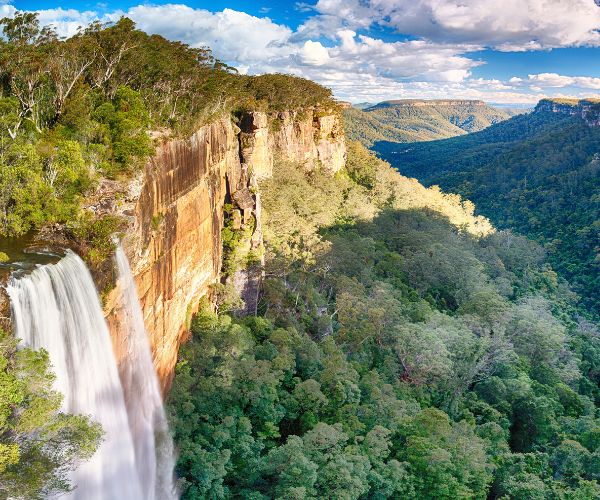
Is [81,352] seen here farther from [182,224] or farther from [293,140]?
[293,140]

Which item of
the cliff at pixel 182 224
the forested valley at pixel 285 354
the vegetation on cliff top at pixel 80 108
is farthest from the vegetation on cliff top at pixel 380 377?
the vegetation on cliff top at pixel 80 108

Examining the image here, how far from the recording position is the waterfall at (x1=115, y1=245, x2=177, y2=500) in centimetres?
1650

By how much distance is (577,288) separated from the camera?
61.5 metres

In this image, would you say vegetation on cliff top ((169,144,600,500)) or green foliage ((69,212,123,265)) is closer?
green foliage ((69,212,123,265))

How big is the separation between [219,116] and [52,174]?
57.7ft

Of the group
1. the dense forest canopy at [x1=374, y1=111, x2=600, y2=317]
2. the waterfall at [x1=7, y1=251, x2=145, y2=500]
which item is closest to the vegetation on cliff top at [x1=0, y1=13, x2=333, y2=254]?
the waterfall at [x1=7, y1=251, x2=145, y2=500]

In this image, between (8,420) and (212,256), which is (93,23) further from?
(8,420)

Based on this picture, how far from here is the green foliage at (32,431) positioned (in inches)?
395

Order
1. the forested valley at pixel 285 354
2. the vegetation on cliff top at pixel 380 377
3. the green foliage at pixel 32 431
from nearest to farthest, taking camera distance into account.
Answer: the green foliage at pixel 32 431 < the forested valley at pixel 285 354 < the vegetation on cliff top at pixel 380 377

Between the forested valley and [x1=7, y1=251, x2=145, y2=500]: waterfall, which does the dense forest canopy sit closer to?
the forested valley

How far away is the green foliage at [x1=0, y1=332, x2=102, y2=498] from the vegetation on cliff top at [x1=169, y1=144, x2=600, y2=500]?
28.6 feet

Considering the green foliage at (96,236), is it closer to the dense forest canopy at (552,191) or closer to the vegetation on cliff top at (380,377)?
the vegetation on cliff top at (380,377)

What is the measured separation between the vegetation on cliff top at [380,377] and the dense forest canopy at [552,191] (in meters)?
15.3

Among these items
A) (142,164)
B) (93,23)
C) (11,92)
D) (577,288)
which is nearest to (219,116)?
(93,23)
